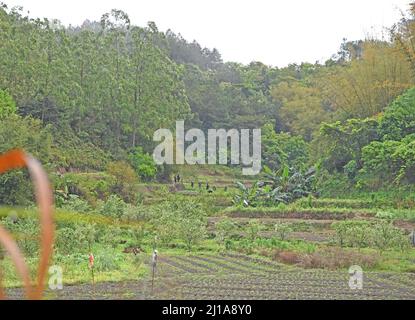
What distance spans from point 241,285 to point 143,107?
1507 centimetres

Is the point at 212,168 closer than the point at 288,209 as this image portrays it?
No

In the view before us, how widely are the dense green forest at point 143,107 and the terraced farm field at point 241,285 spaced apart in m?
4.74

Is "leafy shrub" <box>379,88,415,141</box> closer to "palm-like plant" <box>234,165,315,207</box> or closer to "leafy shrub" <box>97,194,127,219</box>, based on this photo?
"palm-like plant" <box>234,165,315,207</box>

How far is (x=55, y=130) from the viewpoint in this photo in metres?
16.8

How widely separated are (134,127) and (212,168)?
4.69m

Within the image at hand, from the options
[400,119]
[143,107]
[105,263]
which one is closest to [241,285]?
[105,263]

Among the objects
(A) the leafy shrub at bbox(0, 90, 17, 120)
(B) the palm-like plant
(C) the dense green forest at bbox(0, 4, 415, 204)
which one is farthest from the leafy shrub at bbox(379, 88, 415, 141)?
(A) the leafy shrub at bbox(0, 90, 17, 120)

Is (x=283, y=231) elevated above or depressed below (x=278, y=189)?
below

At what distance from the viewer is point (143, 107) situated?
20.9 meters

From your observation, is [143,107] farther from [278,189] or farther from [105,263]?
[105,263]

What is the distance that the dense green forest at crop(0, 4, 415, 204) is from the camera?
52.5 feet

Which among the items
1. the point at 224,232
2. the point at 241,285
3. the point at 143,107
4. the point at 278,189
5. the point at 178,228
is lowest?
the point at 241,285

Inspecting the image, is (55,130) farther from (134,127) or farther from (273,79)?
(273,79)

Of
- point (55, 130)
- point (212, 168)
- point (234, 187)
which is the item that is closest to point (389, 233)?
point (55, 130)
